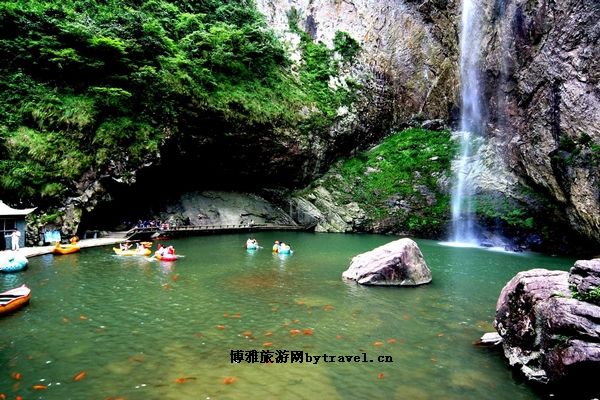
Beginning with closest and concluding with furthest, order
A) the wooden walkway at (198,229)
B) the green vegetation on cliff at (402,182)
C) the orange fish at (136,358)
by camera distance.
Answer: the orange fish at (136,358) < the wooden walkway at (198,229) < the green vegetation on cliff at (402,182)

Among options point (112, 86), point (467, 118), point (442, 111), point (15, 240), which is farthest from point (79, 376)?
point (442, 111)

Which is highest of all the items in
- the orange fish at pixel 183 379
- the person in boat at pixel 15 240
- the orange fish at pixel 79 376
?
the person in boat at pixel 15 240

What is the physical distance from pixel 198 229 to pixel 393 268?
21.8m

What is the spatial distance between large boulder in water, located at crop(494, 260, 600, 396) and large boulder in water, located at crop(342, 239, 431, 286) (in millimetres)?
6307

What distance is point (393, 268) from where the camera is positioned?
16078mm

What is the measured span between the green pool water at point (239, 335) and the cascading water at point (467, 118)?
1796cm

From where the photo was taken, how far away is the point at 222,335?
1006cm

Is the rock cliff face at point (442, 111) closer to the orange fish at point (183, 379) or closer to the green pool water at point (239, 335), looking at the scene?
the green pool water at point (239, 335)

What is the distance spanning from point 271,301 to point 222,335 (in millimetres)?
3396

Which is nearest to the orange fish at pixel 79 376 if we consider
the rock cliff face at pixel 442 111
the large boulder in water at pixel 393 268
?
the large boulder in water at pixel 393 268

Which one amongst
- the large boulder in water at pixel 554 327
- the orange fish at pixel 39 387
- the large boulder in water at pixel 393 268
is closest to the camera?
the large boulder in water at pixel 554 327

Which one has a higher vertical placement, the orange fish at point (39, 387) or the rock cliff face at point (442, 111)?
the rock cliff face at point (442, 111)

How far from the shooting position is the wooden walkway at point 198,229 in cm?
2970

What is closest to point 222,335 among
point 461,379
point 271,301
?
point 271,301
